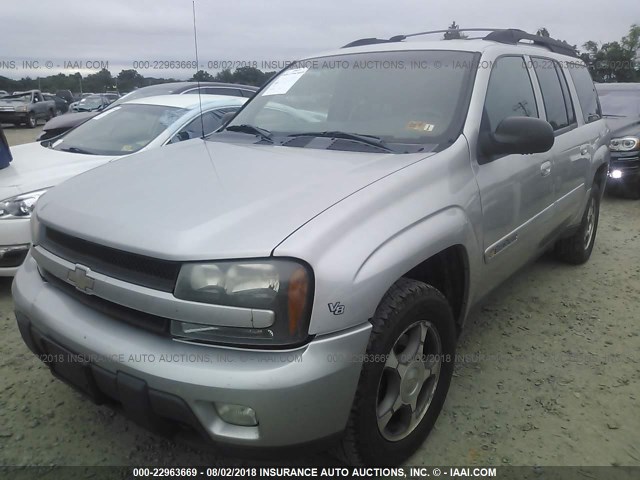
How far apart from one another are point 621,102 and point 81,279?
9.42 metres

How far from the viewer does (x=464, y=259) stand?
2381mm

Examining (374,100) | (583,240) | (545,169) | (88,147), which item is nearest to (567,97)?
(545,169)

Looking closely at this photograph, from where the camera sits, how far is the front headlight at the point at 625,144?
286 inches

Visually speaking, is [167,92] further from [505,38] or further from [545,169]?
[545,169]

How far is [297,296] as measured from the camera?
1651 millimetres

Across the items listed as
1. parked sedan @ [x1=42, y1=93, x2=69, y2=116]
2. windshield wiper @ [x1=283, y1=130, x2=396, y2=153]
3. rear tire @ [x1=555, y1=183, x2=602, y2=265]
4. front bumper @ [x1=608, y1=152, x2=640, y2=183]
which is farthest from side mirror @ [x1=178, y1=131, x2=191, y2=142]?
parked sedan @ [x1=42, y1=93, x2=69, y2=116]

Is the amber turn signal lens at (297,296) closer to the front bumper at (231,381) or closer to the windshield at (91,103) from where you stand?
the front bumper at (231,381)

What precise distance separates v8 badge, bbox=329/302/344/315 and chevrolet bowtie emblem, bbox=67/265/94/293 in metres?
0.92

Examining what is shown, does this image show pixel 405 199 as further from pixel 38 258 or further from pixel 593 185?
pixel 593 185

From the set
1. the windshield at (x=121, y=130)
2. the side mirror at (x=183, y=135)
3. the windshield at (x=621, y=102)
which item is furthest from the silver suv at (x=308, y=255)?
the windshield at (x=621, y=102)

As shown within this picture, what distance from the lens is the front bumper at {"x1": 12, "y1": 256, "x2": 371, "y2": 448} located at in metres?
1.62

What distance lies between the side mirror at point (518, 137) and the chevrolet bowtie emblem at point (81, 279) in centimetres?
187

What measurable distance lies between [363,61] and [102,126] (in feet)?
10.6

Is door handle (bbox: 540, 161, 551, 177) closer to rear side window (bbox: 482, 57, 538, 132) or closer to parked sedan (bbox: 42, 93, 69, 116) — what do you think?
rear side window (bbox: 482, 57, 538, 132)
